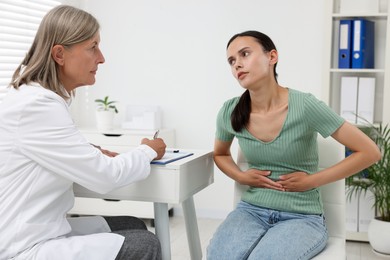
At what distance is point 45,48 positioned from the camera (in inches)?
69.4

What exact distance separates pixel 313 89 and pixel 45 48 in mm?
2489

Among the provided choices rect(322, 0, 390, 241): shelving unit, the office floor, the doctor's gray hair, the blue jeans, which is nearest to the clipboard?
the blue jeans

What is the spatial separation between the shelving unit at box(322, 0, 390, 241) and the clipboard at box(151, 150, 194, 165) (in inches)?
65.9

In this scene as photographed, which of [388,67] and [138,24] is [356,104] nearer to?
[388,67]

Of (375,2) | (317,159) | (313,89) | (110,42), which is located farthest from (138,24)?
(317,159)

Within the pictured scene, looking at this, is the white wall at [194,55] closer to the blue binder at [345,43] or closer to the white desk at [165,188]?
the blue binder at [345,43]

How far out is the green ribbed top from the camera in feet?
6.49

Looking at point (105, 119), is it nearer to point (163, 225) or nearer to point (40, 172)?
point (163, 225)

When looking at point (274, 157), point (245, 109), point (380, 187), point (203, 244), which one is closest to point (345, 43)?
point (380, 187)

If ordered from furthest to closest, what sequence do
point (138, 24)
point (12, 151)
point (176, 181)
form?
point (138, 24), point (176, 181), point (12, 151)

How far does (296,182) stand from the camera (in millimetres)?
1995

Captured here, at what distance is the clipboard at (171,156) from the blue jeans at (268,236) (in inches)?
11.0

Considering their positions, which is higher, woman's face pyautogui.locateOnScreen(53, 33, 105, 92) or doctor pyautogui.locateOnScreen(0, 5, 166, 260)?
Answer: woman's face pyautogui.locateOnScreen(53, 33, 105, 92)

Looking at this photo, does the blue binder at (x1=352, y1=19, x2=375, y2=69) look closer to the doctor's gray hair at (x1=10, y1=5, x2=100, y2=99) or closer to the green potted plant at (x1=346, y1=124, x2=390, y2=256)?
the green potted plant at (x1=346, y1=124, x2=390, y2=256)
